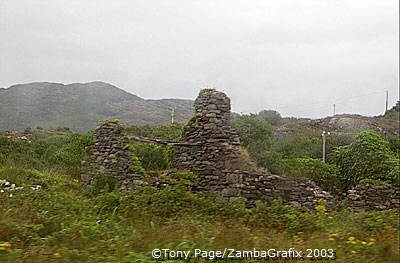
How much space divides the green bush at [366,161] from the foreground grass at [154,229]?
690 cm

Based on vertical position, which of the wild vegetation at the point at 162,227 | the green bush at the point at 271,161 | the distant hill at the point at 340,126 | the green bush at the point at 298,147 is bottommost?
the wild vegetation at the point at 162,227

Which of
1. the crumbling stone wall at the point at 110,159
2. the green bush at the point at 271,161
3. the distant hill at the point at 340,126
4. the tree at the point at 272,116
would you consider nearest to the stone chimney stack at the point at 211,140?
the crumbling stone wall at the point at 110,159

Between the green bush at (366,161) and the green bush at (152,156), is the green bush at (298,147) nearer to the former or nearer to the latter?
the green bush at (366,161)

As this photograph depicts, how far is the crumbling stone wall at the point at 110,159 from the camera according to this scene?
1198cm

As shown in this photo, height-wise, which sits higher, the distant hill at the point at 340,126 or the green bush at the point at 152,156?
the distant hill at the point at 340,126

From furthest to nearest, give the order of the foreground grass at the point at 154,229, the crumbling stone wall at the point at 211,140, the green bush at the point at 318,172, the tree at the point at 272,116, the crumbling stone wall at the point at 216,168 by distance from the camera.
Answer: the tree at the point at 272,116 → the green bush at the point at 318,172 → the crumbling stone wall at the point at 211,140 → the crumbling stone wall at the point at 216,168 → the foreground grass at the point at 154,229

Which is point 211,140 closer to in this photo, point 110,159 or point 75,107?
point 110,159

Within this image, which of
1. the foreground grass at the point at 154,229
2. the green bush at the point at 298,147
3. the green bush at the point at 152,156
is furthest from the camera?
the green bush at the point at 298,147

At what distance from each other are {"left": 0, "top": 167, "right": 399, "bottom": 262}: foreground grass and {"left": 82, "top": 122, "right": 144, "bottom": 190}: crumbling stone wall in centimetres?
364

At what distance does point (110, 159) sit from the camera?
40.5ft

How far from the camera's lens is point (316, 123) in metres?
29.4

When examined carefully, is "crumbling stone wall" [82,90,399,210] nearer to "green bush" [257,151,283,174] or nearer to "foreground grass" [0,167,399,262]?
"green bush" [257,151,283,174]

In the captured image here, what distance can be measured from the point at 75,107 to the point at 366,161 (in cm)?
1723

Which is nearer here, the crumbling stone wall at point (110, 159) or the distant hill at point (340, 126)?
the crumbling stone wall at point (110, 159)
